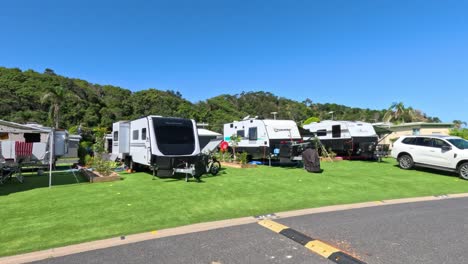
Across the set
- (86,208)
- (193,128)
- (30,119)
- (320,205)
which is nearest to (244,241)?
(320,205)

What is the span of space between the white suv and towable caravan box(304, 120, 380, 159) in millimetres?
3339

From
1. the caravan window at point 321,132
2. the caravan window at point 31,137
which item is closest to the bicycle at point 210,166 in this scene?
the caravan window at point 31,137

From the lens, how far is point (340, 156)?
18219 mm

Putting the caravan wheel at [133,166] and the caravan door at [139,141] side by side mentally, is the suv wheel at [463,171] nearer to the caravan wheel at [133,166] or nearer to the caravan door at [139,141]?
the caravan door at [139,141]

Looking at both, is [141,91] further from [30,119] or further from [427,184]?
[427,184]

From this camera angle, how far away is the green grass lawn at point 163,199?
494cm

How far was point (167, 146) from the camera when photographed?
10.5 meters

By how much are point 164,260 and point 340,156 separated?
1626 cm

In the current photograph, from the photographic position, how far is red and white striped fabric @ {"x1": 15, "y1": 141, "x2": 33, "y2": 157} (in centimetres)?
1072

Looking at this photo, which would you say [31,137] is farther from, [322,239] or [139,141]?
[322,239]

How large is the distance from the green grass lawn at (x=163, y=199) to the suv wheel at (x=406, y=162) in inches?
60.4

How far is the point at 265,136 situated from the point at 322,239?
1029 cm

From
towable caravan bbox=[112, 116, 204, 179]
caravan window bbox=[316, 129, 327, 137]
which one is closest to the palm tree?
towable caravan bbox=[112, 116, 204, 179]

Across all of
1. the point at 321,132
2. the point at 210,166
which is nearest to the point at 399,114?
the point at 321,132
